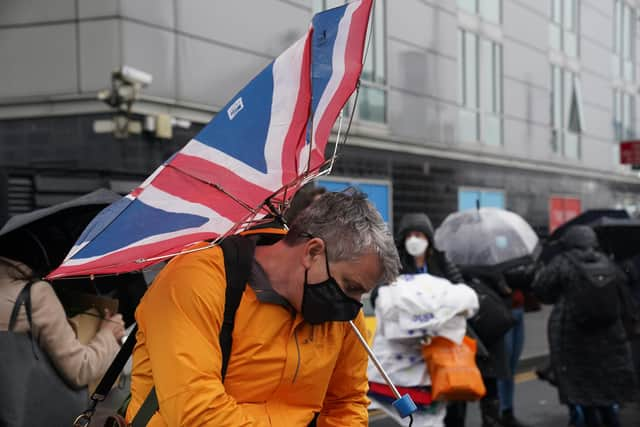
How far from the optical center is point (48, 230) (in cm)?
357

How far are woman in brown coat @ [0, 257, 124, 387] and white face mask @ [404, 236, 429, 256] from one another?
2.69 meters

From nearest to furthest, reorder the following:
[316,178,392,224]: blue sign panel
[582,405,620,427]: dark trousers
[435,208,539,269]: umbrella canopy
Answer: [582,405,620,427]: dark trousers, [435,208,539,269]: umbrella canopy, [316,178,392,224]: blue sign panel

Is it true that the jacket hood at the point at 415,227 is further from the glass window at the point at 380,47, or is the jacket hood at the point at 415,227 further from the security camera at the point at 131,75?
the glass window at the point at 380,47

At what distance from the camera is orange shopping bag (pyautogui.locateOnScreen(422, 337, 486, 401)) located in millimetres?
4758

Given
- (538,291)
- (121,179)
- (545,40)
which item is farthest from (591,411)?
(545,40)

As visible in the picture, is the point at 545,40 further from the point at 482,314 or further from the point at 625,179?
the point at 482,314

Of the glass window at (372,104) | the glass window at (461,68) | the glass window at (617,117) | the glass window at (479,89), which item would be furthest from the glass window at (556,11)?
the glass window at (372,104)

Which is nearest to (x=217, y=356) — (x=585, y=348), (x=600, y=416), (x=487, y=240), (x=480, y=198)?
(x=585, y=348)

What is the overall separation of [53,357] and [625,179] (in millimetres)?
25207

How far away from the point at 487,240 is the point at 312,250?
488 cm

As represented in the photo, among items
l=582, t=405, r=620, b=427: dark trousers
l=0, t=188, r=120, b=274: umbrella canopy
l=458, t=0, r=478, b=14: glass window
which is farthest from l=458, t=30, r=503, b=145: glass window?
l=0, t=188, r=120, b=274: umbrella canopy

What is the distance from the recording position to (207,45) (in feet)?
36.6

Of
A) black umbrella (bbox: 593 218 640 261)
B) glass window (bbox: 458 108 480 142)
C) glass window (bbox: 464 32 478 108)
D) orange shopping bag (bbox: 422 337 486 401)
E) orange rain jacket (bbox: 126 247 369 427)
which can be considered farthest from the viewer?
glass window (bbox: 464 32 478 108)

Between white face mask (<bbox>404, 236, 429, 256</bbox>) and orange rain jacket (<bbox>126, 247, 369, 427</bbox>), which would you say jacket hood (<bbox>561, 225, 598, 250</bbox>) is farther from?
orange rain jacket (<bbox>126, 247, 369, 427</bbox>)
